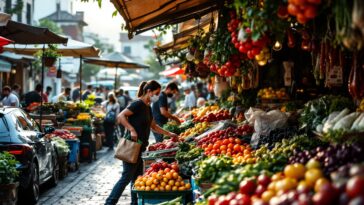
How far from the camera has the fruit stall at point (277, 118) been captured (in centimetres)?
515

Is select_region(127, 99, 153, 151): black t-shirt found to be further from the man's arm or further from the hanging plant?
the hanging plant

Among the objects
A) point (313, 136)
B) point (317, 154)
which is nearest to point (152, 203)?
point (313, 136)

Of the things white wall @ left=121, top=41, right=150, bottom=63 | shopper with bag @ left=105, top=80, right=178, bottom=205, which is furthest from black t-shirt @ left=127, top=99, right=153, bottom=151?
white wall @ left=121, top=41, right=150, bottom=63

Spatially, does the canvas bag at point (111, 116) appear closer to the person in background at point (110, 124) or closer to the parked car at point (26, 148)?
the person in background at point (110, 124)

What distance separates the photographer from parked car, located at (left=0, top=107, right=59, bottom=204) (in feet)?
35.5

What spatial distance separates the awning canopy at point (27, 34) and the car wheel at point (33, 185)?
360 cm

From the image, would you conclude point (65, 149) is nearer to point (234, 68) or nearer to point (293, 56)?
point (293, 56)

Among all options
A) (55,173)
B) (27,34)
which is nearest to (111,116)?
(27,34)

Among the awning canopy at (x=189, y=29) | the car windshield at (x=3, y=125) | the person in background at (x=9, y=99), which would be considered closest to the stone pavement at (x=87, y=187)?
the car windshield at (x=3, y=125)

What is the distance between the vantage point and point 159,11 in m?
10.9

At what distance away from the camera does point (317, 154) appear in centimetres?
613

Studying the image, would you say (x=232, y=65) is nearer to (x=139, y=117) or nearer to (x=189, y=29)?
(x=139, y=117)

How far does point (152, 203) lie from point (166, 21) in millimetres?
4354

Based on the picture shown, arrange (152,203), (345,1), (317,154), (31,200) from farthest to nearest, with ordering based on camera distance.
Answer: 1. (31,200)
2. (152,203)
3. (317,154)
4. (345,1)
